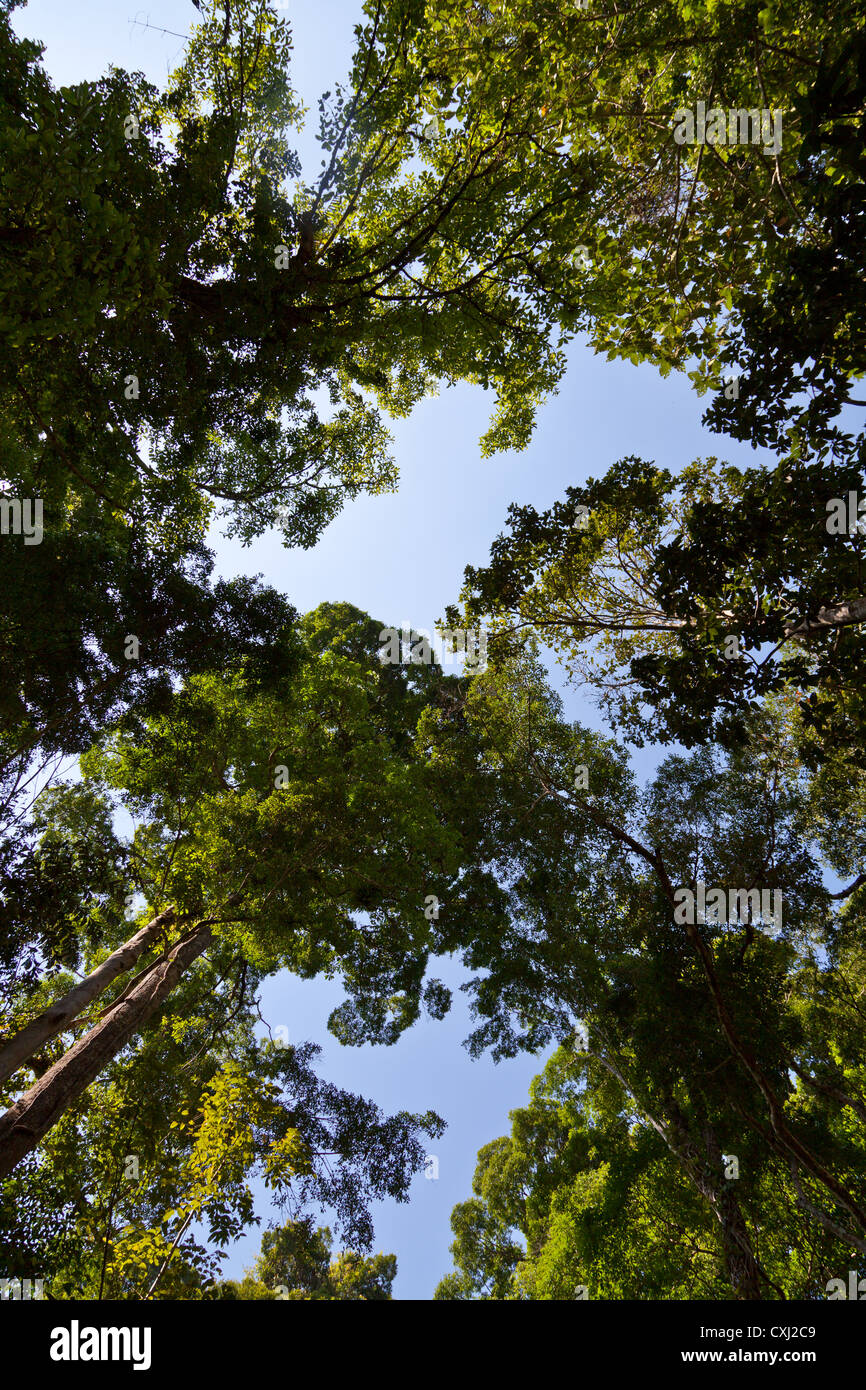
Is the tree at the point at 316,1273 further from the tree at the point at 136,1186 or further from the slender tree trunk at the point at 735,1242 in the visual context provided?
the tree at the point at 136,1186

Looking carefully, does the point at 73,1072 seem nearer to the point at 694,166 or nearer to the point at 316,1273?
the point at 694,166

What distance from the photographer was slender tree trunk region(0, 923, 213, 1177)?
536 centimetres

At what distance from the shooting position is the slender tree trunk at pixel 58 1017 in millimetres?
5555

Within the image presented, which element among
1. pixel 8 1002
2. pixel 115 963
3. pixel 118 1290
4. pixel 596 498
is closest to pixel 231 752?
pixel 115 963

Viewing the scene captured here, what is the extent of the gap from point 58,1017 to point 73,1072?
2.35ft

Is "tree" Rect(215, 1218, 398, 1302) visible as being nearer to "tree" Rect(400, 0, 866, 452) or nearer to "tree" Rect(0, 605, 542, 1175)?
"tree" Rect(0, 605, 542, 1175)

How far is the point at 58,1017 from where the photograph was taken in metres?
6.16

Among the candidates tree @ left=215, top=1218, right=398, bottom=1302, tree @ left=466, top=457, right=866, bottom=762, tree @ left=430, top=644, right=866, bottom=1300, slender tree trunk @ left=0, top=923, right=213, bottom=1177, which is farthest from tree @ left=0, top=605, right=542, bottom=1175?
tree @ left=215, top=1218, right=398, bottom=1302

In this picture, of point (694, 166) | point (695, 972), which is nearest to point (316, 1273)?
point (695, 972)

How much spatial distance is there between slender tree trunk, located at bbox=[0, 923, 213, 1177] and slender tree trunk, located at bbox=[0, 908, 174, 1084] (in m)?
0.38

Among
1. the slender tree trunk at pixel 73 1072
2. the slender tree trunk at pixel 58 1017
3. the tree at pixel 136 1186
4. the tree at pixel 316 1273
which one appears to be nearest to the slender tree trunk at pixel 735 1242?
the tree at pixel 136 1186

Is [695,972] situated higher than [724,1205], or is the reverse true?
[695,972]

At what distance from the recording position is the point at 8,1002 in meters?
5.56
